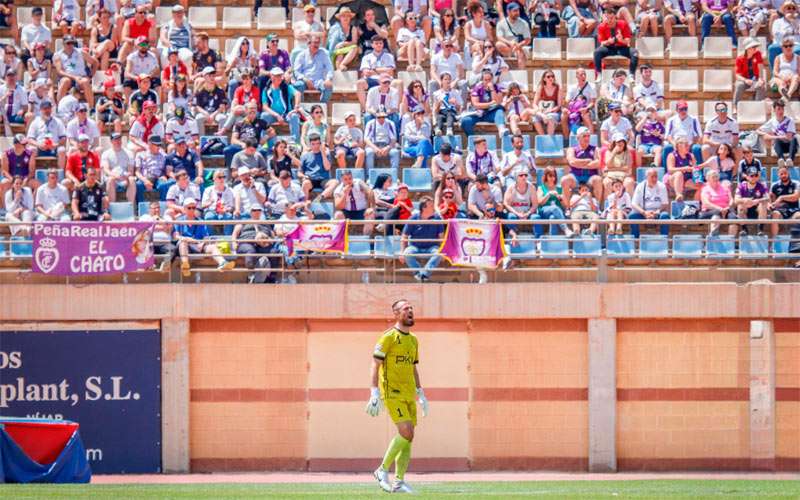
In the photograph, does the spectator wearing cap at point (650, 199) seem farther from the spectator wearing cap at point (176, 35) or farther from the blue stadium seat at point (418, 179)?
the spectator wearing cap at point (176, 35)

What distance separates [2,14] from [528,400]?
12772 millimetres

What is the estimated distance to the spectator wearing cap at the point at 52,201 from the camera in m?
25.7

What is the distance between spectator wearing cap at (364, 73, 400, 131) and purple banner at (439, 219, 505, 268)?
3.71m

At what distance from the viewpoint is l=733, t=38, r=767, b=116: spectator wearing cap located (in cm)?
2903

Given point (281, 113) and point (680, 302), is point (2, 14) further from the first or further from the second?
point (680, 302)

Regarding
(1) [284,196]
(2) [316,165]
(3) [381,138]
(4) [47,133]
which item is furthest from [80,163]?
(3) [381,138]

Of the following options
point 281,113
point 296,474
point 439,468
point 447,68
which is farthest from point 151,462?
point 447,68

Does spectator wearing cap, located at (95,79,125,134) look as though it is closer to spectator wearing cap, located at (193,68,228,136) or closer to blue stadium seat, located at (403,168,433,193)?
spectator wearing cap, located at (193,68,228,136)

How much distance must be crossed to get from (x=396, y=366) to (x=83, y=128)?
1053 centimetres

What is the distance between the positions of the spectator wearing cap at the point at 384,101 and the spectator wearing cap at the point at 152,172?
3.48 m

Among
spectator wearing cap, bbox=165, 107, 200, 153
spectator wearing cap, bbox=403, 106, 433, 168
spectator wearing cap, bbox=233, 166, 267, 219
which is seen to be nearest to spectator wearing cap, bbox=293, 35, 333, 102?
spectator wearing cap, bbox=403, 106, 433, 168

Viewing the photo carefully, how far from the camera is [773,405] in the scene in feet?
80.9

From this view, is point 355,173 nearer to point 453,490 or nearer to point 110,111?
point 110,111

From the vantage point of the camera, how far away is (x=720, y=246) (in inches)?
978
